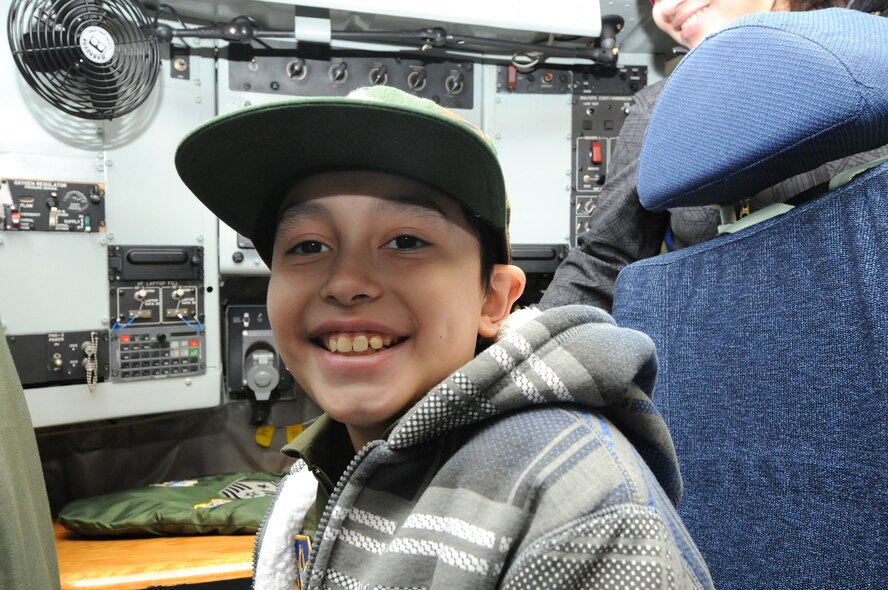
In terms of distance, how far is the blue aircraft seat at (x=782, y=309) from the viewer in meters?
0.78

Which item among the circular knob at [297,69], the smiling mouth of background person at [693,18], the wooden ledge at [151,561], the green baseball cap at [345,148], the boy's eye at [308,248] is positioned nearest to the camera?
the green baseball cap at [345,148]

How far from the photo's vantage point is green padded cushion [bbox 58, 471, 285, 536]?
2123 mm

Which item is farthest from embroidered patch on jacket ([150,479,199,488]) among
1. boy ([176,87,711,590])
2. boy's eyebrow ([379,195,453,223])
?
boy's eyebrow ([379,195,453,223])

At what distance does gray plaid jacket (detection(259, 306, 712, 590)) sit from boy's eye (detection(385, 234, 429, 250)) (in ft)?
0.71

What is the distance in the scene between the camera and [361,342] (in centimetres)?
81

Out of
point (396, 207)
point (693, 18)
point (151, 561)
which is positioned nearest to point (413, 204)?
point (396, 207)

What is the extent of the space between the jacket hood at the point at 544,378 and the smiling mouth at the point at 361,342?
0.16 meters

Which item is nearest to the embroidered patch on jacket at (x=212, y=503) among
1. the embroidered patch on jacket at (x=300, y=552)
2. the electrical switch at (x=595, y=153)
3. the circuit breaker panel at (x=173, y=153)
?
the circuit breaker panel at (x=173, y=153)

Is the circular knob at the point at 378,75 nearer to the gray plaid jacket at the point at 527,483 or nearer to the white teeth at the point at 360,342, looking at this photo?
the white teeth at the point at 360,342

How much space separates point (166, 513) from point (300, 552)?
140cm

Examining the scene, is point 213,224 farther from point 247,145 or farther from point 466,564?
point 466,564

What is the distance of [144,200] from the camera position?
7.62ft

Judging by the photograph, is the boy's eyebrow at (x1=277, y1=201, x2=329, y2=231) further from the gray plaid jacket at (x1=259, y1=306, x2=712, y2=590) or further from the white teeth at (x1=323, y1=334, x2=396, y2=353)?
the gray plaid jacket at (x1=259, y1=306, x2=712, y2=590)

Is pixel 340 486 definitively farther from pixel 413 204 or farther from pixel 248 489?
pixel 248 489
